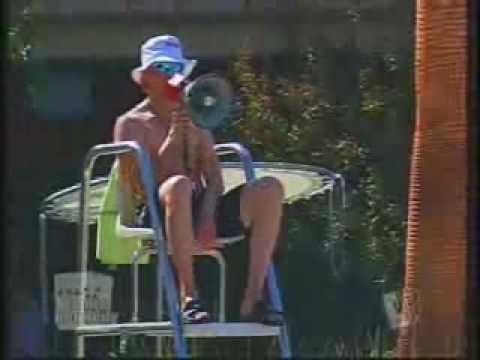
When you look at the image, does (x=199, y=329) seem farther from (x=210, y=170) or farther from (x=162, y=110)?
(x=162, y=110)

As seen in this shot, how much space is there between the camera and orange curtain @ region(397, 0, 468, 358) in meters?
5.37

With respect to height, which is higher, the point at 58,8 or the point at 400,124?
the point at 58,8

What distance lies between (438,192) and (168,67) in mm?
1077

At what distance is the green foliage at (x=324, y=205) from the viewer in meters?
5.49

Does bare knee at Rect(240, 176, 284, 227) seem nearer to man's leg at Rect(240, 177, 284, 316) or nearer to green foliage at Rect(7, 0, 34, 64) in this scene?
man's leg at Rect(240, 177, 284, 316)

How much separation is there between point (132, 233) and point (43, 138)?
472 mm

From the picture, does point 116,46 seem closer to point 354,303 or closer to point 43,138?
point 43,138

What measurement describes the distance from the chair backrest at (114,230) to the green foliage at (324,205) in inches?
18.0

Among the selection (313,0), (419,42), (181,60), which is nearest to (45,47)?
(181,60)

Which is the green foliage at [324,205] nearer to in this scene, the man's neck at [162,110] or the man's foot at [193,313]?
the man's neck at [162,110]

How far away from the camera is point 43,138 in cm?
539

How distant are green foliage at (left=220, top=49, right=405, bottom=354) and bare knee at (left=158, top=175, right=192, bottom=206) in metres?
0.29

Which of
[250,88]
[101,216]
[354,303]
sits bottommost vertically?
[354,303]

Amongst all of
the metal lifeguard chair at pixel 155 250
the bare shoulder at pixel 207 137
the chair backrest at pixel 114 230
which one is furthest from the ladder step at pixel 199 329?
the bare shoulder at pixel 207 137
